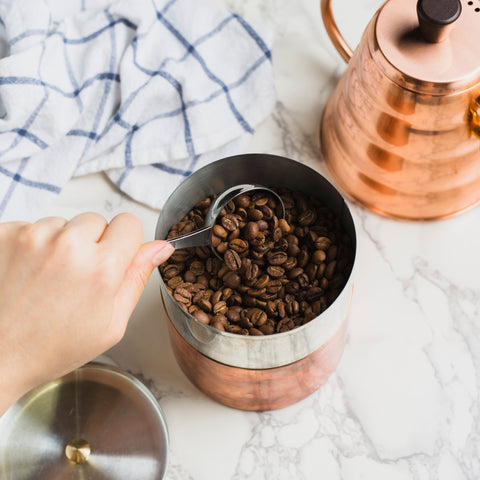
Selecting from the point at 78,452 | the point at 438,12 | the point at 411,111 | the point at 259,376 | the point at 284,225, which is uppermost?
the point at 438,12

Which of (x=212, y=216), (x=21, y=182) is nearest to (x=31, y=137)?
(x=21, y=182)

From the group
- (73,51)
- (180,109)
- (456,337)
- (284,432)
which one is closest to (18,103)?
(73,51)

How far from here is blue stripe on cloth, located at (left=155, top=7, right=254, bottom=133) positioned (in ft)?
3.19

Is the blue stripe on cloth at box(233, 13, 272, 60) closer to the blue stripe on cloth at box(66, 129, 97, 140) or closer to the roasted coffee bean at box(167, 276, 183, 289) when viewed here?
the blue stripe on cloth at box(66, 129, 97, 140)

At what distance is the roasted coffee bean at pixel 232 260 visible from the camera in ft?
2.48

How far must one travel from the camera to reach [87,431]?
0.81m

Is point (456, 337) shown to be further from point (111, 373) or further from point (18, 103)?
point (18, 103)

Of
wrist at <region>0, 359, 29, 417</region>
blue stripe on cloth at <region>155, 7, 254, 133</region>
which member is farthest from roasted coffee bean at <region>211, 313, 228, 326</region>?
blue stripe on cloth at <region>155, 7, 254, 133</region>

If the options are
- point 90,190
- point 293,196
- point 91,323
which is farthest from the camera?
point 90,190

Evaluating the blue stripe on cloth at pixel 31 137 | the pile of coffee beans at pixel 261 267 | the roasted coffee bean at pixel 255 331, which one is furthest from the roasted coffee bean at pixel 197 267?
the blue stripe on cloth at pixel 31 137

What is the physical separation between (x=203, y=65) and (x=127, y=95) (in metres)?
0.12

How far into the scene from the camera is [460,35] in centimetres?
77

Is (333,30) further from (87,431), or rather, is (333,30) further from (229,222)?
(87,431)

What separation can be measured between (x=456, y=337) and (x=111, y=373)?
45cm
